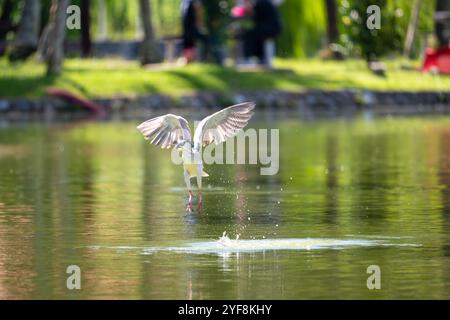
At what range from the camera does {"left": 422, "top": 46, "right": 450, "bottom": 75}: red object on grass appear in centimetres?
4822

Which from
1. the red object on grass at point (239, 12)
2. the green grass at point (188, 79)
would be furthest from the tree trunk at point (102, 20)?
the red object on grass at point (239, 12)

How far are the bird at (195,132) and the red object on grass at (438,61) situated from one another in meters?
31.7

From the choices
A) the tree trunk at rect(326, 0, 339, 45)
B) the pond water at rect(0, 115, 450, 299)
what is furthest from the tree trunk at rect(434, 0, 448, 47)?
the pond water at rect(0, 115, 450, 299)

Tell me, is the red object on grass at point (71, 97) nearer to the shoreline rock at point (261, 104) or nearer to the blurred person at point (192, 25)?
the shoreline rock at point (261, 104)

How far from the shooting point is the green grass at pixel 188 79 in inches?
1640

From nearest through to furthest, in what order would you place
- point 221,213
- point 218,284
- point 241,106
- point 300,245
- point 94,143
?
point 218,284, point 300,245, point 241,106, point 221,213, point 94,143

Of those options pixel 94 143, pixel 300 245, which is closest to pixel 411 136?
pixel 94 143

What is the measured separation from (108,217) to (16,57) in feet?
93.5

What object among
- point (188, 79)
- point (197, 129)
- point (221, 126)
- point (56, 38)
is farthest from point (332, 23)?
point (197, 129)

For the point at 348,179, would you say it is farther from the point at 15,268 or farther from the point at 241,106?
the point at 15,268

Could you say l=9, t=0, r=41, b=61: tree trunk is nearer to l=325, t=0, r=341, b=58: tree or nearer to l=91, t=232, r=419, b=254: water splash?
l=325, t=0, r=341, b=58: tree

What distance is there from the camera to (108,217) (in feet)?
57.9
